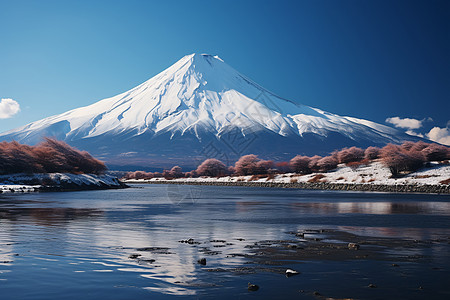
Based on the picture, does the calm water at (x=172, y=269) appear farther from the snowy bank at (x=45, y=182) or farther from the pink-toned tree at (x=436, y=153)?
the pink-toned tree at (x=436, y=153)

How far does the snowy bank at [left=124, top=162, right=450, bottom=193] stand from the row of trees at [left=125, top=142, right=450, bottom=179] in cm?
225

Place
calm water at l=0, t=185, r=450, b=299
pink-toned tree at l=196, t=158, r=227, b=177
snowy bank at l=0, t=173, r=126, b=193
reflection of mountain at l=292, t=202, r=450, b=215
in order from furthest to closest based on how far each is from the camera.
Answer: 1. pink-toned tree at l=196, t=158, r=227, b=177
2. snowy bank at l=0, t=173, r=126, b=193
3. reflection of mountain at l=292, t=202, r=450, b=215
4. calm water at l=0, t=185, r=450, b=299

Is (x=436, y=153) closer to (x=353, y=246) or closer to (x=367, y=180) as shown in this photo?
(x=367, y=180)

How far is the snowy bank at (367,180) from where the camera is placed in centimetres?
6531

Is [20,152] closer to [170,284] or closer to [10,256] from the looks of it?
[10,256]

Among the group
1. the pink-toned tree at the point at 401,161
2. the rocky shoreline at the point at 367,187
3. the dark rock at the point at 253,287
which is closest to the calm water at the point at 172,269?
the dark rock at the point at 253,287

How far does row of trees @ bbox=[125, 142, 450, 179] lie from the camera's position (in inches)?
3002

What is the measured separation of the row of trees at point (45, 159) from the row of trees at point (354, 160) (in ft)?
161

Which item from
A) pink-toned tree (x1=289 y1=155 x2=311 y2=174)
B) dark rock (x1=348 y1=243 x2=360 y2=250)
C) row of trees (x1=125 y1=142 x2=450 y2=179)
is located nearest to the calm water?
dark rock (x1=348 y1=243 x2=360 y2=250)

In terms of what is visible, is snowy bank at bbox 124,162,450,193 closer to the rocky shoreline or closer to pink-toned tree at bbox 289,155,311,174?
the rocky shoreline

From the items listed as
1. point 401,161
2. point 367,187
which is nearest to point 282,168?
point 401,161

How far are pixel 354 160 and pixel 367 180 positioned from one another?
2668 centimetres

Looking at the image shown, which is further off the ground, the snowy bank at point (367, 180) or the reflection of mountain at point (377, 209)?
the snowy bank at point (367, 180)

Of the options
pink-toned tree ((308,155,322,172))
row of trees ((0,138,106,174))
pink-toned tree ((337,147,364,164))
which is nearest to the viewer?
row of trees ((0,138,106,174))
